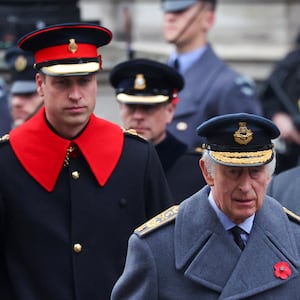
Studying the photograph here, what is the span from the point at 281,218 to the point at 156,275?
58 centimetres

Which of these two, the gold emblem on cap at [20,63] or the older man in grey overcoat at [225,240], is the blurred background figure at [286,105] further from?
the older man in grey overcoat at [225,240]

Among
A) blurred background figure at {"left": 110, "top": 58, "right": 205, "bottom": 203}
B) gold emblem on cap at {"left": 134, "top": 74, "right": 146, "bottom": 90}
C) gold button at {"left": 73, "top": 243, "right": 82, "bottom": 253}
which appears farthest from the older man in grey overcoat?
gold emblem on cap at {"left": 134, "top": 74, "right": 146, "bottom": 90}

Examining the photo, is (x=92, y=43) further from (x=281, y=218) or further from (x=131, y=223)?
(x=281, y=218)

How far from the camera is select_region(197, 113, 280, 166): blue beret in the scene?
6059 mm

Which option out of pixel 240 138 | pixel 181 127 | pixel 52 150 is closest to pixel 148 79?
pixel 181 127

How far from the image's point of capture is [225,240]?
6.04 m

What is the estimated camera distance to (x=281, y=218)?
20.3ft

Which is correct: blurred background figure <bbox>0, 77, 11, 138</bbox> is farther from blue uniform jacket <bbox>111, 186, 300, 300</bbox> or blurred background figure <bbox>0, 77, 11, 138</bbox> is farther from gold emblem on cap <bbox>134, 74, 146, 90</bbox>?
blue uniform jacket <bbox>111, 186, 300, 300</bbox>

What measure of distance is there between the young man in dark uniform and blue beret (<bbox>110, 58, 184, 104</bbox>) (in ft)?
4.68

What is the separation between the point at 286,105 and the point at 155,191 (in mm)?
3567

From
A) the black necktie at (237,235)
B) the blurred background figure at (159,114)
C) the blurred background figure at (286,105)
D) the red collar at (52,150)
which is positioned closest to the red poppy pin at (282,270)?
the black necktie at (237,235)

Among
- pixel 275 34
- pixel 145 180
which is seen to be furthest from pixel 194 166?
Result: pixel 275 34

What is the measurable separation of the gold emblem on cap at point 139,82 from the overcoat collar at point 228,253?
2.64 meters

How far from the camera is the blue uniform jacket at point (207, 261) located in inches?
235
